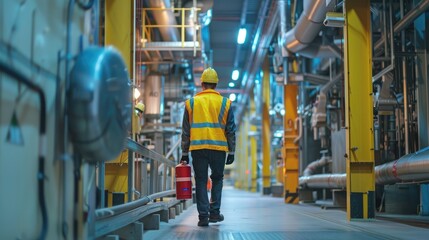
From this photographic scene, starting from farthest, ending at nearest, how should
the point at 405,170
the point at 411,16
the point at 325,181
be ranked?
the point at 325,181
the point at 411,16
the point at 405,170

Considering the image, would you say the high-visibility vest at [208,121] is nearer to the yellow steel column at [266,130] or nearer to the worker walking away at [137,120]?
the worker walking away at [137,120]

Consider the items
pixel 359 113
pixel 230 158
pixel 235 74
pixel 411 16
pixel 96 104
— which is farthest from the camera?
pixel 235 74

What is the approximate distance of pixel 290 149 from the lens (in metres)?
13.6

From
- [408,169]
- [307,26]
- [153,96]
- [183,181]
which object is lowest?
[183,181]

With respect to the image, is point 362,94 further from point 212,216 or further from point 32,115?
point 32,115

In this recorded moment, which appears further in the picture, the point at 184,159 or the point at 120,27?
the point at 120,27

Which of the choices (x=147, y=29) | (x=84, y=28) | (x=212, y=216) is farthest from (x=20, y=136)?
(x=147, y=29)

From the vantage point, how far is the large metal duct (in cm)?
907

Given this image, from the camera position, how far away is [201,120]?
570 cm

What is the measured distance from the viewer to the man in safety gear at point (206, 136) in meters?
5.69

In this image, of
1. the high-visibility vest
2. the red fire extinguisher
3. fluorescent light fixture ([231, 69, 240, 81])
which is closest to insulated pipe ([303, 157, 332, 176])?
the red fire extinguisher

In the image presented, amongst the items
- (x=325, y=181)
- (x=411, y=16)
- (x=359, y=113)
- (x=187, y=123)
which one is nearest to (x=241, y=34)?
(x=325, y=181)

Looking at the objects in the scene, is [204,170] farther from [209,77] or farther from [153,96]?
[153,96]

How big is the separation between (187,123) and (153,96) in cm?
723
